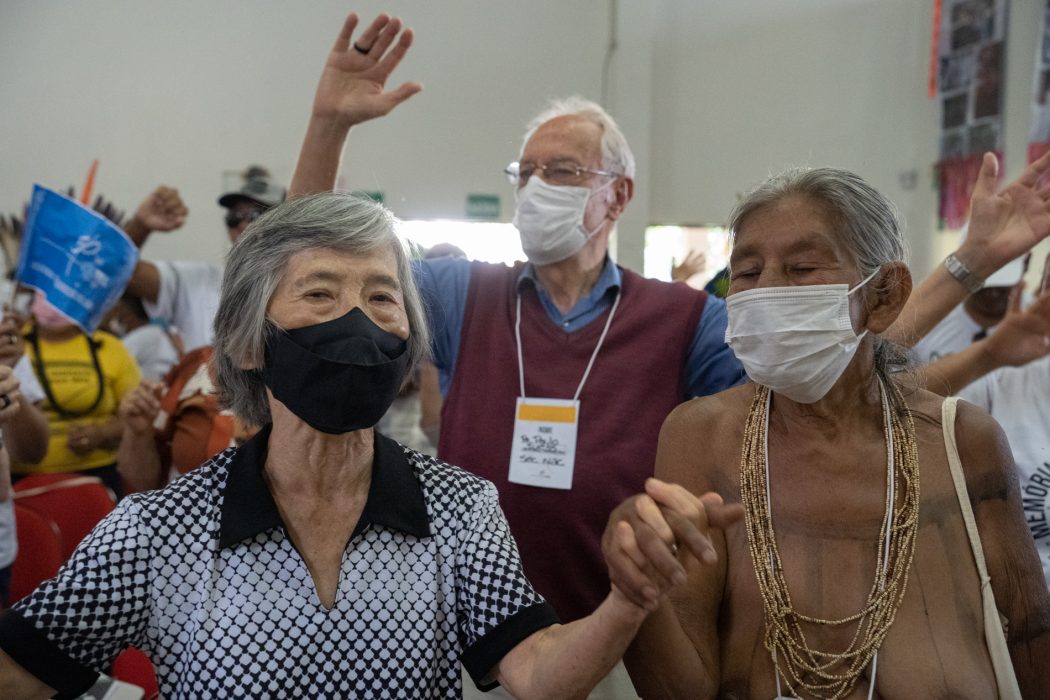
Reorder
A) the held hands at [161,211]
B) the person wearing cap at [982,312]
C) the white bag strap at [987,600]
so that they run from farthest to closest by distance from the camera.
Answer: the person wearing cap at [982,312], the held hands at [161,211], the white bag strap at [987,600]

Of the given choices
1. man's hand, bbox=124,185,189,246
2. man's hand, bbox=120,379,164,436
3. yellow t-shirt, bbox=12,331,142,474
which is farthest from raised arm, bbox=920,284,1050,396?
yellow t-shirt, bbox=12,331,142,474

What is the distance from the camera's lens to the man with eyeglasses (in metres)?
2.28

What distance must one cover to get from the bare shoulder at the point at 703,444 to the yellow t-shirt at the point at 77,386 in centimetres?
287

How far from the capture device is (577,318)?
8.20 feet

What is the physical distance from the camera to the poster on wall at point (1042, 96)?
7242 millimetres

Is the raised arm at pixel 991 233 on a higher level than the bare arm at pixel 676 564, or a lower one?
higher

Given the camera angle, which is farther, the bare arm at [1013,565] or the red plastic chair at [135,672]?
the red plastic chair at [135,672]

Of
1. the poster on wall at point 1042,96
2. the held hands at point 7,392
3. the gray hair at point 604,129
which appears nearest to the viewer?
the held hands at point 7,392

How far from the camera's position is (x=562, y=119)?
270cm

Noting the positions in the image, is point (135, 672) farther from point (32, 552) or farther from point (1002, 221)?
point (1002, 221)

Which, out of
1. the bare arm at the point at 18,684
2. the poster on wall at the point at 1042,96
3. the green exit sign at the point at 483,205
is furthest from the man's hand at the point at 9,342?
the poster on wall at the point at 1042,96

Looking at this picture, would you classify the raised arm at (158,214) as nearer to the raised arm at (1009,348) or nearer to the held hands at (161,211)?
the held hands at (161,211)

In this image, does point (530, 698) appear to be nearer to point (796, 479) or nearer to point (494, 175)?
point (796, 479)

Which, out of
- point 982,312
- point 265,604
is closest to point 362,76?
point 265,604
